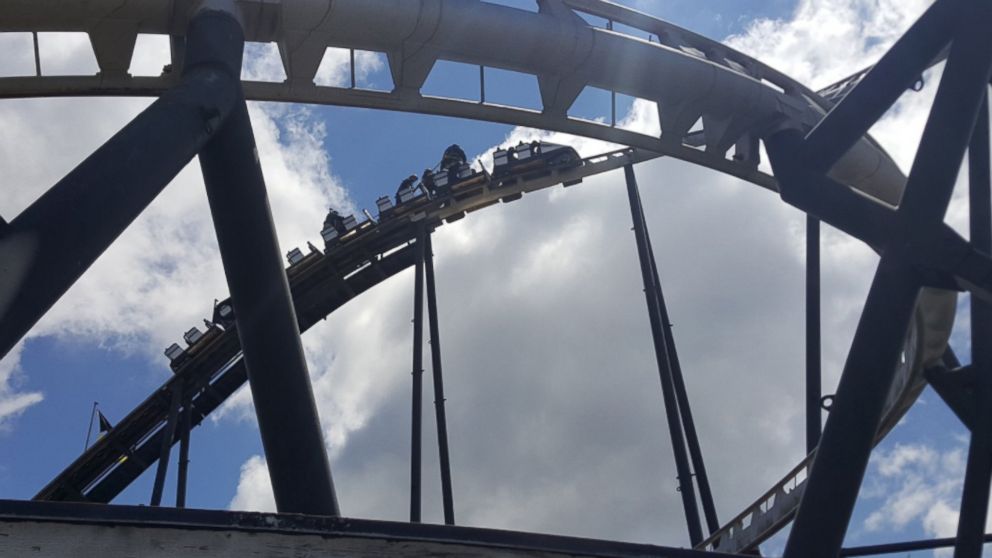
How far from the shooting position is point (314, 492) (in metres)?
5.83

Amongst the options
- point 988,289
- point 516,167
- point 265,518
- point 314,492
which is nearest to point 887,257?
point 988,289

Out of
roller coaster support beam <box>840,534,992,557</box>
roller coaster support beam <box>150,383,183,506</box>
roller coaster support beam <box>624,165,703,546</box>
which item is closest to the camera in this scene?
roller coaster support beam <box>840,534,992,557</box>

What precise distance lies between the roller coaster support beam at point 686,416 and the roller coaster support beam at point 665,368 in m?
0.09

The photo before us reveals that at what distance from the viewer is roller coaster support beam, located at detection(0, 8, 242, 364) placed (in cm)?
407

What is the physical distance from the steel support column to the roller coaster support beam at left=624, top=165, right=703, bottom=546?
1304 mm

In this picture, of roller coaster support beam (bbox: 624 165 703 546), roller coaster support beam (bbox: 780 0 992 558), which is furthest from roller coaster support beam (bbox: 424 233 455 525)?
roller coaster support beam (bbox: 780 0 992 558)

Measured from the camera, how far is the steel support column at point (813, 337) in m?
10.0

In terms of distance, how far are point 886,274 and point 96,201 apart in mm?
3334

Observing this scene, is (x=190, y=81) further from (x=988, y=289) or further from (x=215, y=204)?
(x=988, y=289)

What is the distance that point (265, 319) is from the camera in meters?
5.99

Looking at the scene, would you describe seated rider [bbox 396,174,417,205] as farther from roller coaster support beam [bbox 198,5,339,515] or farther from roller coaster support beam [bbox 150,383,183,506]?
roller coaster support beam [bbox 198,5,339,515]

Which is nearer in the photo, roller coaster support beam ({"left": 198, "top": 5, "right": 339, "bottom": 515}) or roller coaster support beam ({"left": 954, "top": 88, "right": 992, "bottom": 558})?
roller coaster support beam ({"left": 198, "top": 5, "right": 339, "bottom": 515})

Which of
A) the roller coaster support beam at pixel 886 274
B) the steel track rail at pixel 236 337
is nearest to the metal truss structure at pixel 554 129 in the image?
the roller coaster support beam at pixel 886 274

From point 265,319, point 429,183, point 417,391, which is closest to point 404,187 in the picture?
point 429,183
